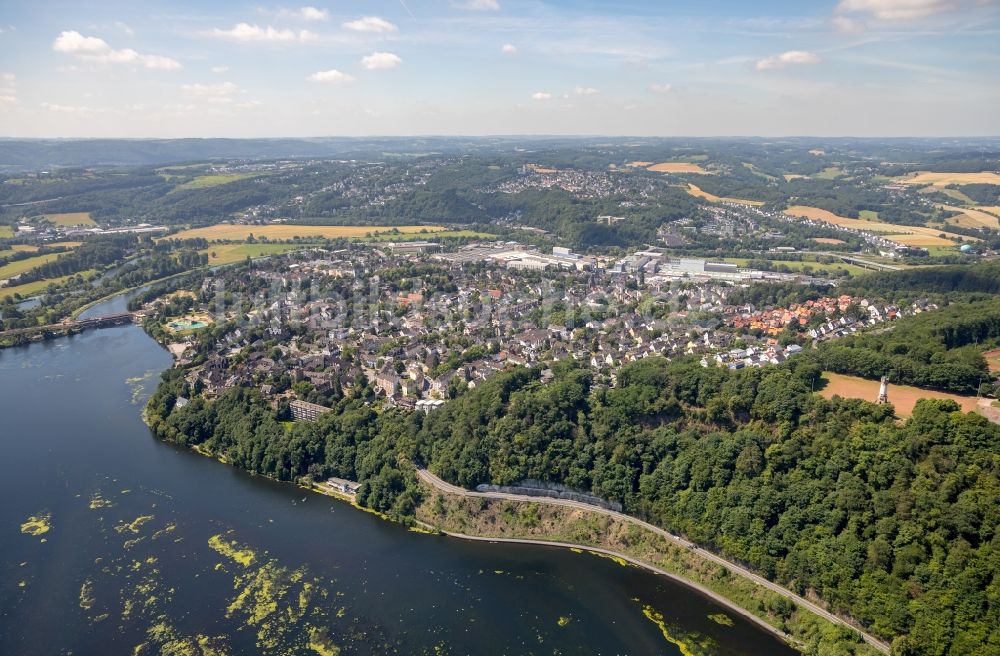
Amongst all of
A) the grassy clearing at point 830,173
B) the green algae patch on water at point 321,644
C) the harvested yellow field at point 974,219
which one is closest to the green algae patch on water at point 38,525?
the green algae patch on water at point 321,644

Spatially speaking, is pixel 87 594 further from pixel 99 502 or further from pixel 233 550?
pixel 99 502

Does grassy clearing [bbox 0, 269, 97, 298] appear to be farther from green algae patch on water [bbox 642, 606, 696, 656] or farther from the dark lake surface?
green algae patch on water [bbox 642, 606, 696, 656]

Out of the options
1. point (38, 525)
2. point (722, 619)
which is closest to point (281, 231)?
point (38, 525)

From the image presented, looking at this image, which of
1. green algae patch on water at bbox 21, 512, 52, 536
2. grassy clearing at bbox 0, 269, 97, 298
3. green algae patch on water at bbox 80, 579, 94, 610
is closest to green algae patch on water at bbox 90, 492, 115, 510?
green algae patch on water at bbox 21, 512, 52, 536

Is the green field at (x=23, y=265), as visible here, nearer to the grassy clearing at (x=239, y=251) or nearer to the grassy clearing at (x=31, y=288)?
the grassy clearing at (x=31, y=288)

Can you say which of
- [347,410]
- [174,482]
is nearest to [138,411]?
[174,482]

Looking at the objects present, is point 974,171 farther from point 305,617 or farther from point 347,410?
point 305,617
